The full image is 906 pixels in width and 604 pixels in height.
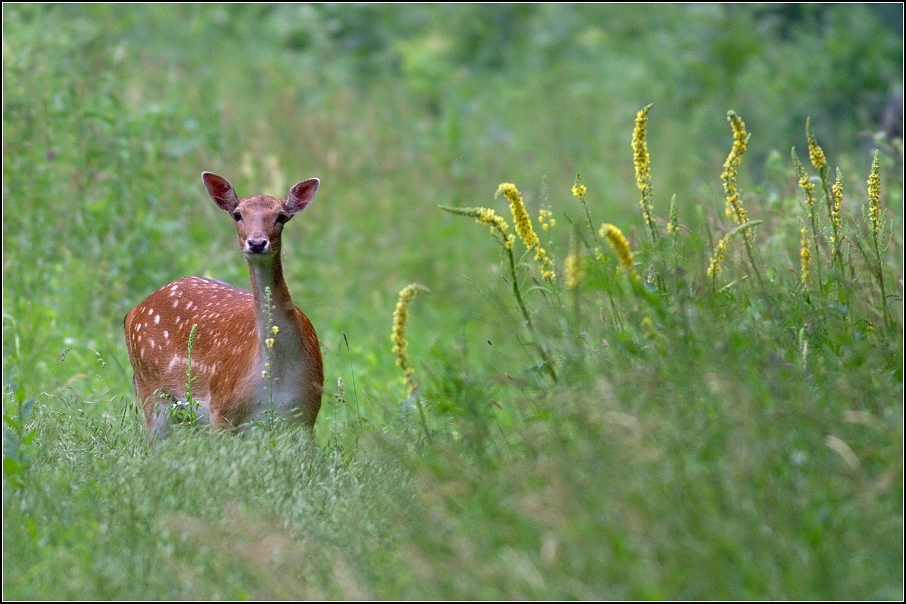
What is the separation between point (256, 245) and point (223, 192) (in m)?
0.69

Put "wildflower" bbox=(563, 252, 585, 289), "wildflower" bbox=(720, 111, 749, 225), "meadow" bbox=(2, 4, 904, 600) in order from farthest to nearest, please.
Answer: "wildflower" bbox=(720, 111, 749, 225)
"wildflower" bbox=(563, 252, 585, 289)
"meadow" bbox=(2, 4, 904, 600)

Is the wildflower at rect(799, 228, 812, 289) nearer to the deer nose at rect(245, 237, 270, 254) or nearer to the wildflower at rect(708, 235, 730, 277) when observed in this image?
the wildflower at rect(708, 235, 730, 277)

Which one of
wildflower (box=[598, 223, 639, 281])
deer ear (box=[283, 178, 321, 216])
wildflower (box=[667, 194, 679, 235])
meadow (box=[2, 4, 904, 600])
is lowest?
meadow (box=[2, 4, 904, 600])

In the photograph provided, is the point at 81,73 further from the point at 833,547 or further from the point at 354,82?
the point at 833,547

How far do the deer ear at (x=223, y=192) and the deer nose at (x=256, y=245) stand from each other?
0.49m

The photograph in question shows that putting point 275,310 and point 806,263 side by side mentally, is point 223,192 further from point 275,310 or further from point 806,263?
point 806,263

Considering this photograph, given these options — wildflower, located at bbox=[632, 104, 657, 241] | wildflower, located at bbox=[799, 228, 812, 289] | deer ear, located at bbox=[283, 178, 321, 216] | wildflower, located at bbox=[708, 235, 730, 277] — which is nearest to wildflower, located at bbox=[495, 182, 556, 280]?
wildflower, located at bbox=[632, 104, 657, 241]

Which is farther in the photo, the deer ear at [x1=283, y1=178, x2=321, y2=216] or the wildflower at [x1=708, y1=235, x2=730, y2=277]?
the deer ear at [x1=283, y1=178, x2=321, y2=216]

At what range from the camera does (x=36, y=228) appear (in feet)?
29.4

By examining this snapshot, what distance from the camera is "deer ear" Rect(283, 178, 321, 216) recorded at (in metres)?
5.97

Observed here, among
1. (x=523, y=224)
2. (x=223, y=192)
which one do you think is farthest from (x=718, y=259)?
(x=223, y=192)

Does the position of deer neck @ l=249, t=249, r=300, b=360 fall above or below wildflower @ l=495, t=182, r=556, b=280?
below

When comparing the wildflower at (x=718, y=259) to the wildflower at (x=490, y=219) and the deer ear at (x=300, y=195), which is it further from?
the deer ear at (x=300, y=195)

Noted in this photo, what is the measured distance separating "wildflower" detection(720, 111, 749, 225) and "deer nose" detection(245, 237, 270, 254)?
190 cm
